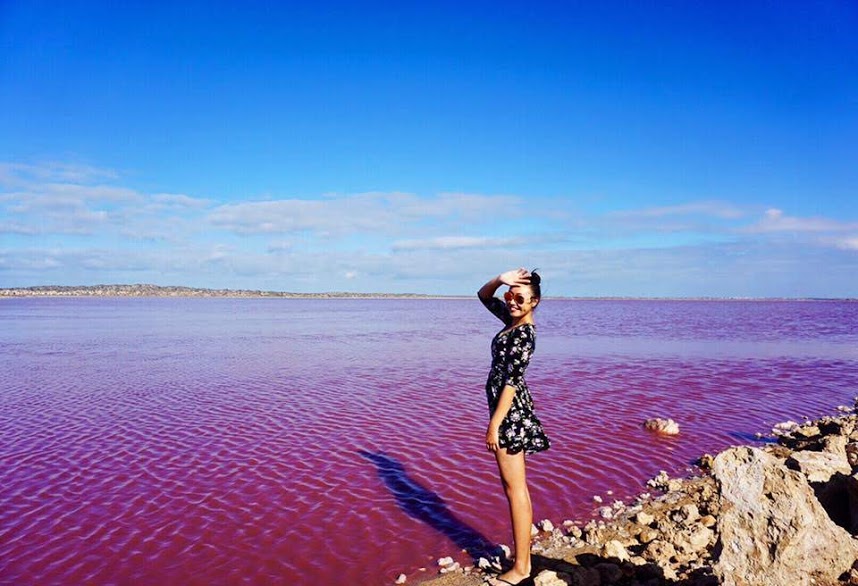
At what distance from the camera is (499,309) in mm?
5352

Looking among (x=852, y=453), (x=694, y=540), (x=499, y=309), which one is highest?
(x=499, y=309)

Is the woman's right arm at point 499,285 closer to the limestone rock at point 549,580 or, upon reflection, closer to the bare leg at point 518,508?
the bare leg at point 518,508

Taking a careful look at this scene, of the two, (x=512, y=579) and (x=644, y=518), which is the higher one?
(x=512, y=579)

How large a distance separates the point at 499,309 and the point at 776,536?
9.69 feet

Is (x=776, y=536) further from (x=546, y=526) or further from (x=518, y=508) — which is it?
(x=546, y=526)

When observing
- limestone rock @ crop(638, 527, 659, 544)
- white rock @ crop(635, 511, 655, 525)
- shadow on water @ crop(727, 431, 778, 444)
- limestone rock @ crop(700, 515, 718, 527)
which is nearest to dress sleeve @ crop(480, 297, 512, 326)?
limestone rock @ crop(638, 527, 659, 544)

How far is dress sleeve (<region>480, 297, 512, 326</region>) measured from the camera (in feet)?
16.9

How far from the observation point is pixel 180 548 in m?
6.06

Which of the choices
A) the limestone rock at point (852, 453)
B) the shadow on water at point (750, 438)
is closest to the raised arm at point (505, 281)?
the limestone rock at point (852, 453)

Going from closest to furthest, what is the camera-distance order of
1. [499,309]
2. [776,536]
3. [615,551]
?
[776,536], [615,551], [499,309]

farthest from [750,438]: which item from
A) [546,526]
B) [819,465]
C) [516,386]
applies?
[516,386]

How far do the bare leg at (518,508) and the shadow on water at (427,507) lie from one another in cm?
100

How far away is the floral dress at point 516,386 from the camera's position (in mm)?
4633

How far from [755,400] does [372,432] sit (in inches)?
412
